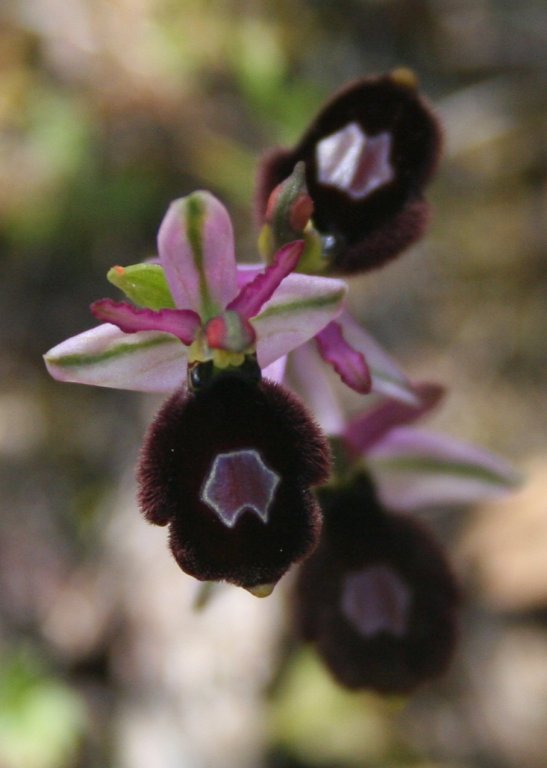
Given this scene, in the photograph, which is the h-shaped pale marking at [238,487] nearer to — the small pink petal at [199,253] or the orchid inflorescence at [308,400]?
the orchid inflorescence at [308,400]

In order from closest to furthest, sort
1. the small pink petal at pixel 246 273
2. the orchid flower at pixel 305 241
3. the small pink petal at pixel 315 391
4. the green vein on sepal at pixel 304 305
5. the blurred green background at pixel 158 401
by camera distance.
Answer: the green vein on sepal at pixel 304 305, the orchid flower at pixel 305 241, the small pink petal at pixel 246 273, the small pink petal at pixel 315 391, the blurred green background at pixel 158 401

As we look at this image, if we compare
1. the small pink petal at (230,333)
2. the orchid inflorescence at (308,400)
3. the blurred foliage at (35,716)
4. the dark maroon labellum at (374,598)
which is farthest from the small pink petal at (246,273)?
the blurred foliage at (35,716)

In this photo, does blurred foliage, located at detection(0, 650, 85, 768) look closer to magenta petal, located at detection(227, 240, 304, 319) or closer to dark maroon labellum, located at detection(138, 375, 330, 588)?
dark maroon labellum, located at detection(138, 375, 330, 588)

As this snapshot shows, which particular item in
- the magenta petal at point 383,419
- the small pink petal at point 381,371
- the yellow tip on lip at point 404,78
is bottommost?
the magenta petal at point 383,419

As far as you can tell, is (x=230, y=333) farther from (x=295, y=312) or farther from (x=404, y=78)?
(x=404, y=78)

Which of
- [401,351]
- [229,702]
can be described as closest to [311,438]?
[229,702]

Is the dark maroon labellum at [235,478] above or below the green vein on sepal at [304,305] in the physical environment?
below

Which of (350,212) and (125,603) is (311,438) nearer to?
(350,212)
